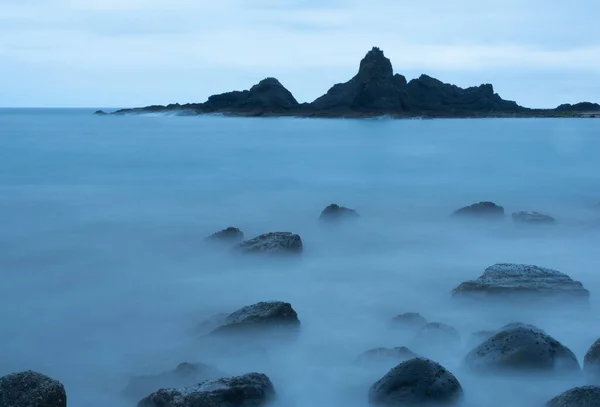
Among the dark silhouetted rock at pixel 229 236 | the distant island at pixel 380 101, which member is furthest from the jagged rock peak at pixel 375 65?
the dark silhouetted rock at pixel 229 236

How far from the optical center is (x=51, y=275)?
10.6 metres

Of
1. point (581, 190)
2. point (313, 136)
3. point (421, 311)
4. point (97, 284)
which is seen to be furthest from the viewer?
point (313, 136)

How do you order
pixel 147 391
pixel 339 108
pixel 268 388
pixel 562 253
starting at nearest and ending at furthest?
pixel 268 388
pixel 147 391
pixel 562 253
pixel 339 108

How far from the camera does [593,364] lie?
6.30 metres

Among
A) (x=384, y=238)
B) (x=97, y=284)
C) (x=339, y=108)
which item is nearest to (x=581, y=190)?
(x=384, y=238)

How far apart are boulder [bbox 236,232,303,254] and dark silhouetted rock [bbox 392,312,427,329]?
3.14 m

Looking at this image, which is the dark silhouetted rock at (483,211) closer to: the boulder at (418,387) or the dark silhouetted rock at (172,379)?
the boulder at (418,387)

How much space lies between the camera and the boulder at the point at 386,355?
264 inches

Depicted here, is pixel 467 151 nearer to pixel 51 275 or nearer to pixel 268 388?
pixel 51 275

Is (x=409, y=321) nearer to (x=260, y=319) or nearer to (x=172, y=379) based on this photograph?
(x=260, y=319)

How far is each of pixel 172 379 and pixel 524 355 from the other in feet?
11.4

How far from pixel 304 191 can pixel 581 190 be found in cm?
900

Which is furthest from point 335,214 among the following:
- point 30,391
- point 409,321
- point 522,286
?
point 30,391

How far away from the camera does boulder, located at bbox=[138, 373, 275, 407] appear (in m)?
5.36
